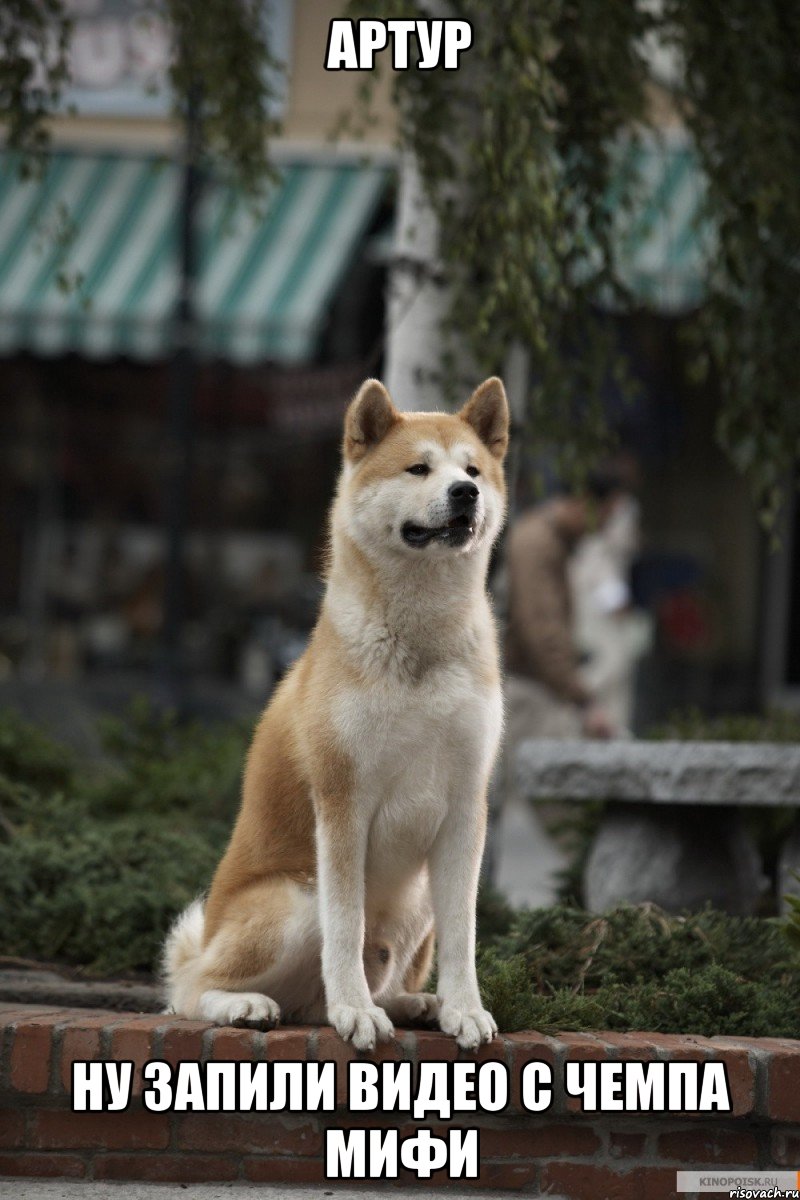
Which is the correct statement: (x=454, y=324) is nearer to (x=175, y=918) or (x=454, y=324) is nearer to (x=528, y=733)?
(x=175, y=918)

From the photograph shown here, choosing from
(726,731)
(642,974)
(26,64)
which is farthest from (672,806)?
(26,64)

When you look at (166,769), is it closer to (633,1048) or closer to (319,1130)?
(319,1130)

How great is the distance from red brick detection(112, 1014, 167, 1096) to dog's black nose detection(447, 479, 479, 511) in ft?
4.47

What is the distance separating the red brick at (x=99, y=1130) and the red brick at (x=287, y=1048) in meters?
0.31

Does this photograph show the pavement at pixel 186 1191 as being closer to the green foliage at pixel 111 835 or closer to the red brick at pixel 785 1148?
the red brick at pixel 785 1148

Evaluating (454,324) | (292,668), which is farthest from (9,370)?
(292,668)

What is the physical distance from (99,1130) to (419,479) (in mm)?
1641

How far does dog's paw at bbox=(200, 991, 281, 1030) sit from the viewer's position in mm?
3504

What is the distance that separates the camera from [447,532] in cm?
336

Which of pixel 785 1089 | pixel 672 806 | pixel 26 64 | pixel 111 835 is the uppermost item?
pixel 26 64

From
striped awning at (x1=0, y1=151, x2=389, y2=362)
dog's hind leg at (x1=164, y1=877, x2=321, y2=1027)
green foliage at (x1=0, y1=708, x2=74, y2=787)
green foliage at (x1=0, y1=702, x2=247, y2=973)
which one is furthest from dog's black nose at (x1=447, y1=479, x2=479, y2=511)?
striped awning at (x1=0, y1=151, x2=389, y2=362)

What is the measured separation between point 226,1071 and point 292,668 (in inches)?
40.0

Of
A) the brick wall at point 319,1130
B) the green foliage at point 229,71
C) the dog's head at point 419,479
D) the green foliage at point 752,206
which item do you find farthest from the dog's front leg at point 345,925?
the green foliage at point 229,71

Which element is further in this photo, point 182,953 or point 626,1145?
point 182,953
